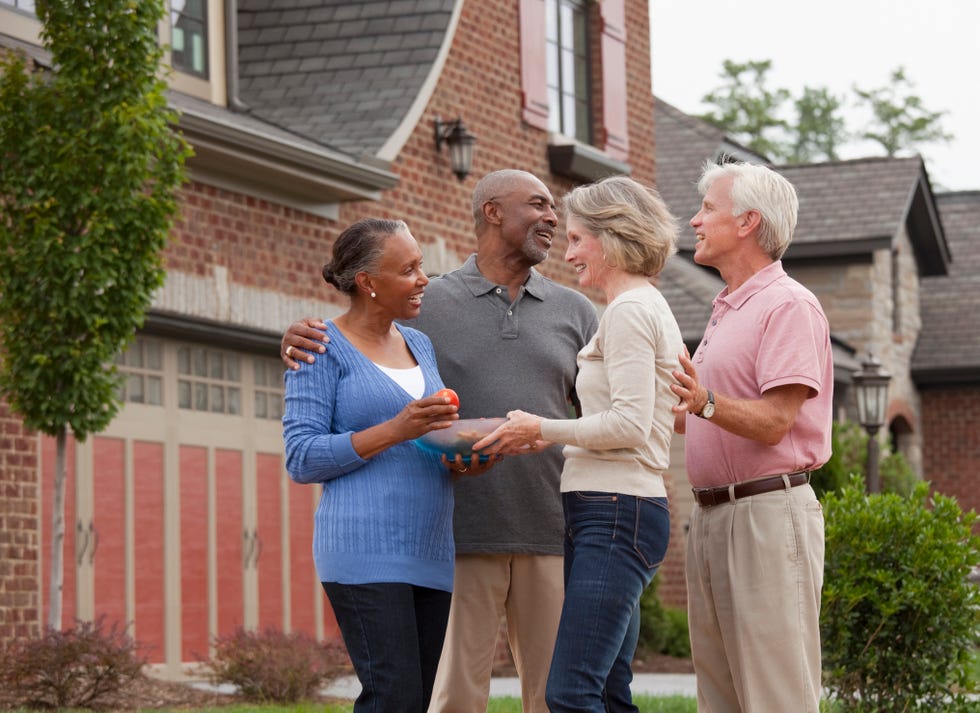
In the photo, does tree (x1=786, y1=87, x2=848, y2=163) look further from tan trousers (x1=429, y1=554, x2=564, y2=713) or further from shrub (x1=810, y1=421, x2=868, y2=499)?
tan trousers (x1=429, y1=554, x2=564, y2=713)

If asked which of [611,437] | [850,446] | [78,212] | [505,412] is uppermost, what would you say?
[78,212]

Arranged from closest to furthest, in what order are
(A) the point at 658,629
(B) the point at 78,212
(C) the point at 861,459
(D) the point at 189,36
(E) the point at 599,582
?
1. (E) the point at 599,582
2. (B) the point at 78,212
3. (D) the point at 189,36
4. (A) the point at 658,629
5. (C) the point at 861,459

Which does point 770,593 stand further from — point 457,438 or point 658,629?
point 658,629

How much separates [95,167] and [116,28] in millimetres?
824

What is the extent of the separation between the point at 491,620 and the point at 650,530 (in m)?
0.86

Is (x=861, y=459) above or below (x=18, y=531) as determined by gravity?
above

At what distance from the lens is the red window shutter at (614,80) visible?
15.9 meters

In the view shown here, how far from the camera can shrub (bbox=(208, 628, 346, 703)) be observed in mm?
9875

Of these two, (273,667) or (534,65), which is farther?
(534,65)

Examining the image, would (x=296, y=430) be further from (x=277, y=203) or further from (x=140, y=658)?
(x=277, y=203)

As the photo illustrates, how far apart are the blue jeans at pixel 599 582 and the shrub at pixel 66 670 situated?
475cm

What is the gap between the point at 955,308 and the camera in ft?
89.1

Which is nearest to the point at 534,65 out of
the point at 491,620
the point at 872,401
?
the point at 872,401

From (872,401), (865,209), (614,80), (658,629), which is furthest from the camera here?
(865,209)
